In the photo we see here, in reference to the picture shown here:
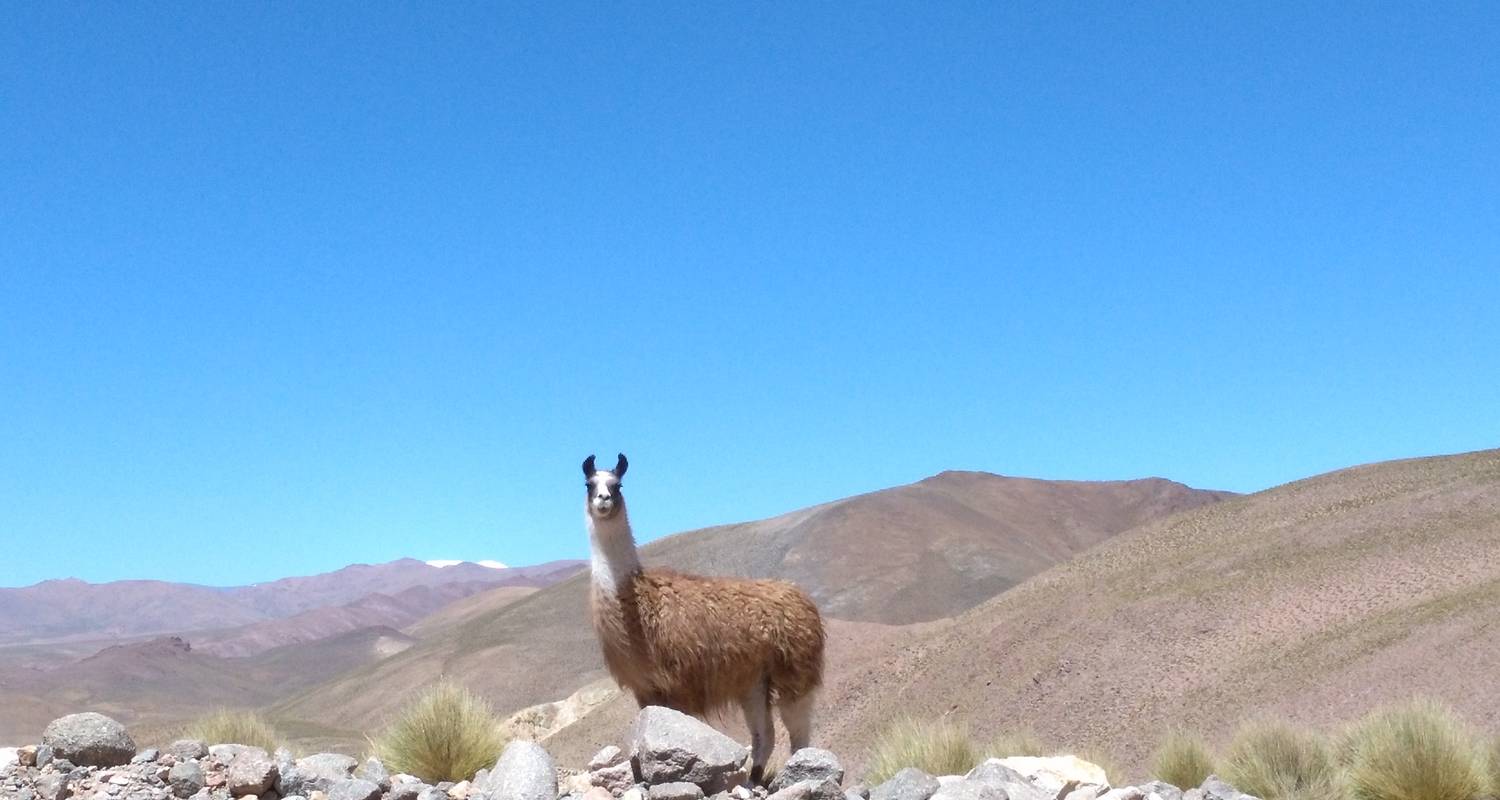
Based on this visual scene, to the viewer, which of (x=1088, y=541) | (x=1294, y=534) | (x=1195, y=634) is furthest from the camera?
(x=1088, y=541)

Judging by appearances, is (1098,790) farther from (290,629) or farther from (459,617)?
(290,629)

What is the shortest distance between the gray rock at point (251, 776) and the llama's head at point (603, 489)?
3.68m

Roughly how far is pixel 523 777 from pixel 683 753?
1203mm

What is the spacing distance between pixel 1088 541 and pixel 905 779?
342ft

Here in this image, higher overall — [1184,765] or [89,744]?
[89,744]

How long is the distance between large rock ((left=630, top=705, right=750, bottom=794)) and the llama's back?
204 centimetres

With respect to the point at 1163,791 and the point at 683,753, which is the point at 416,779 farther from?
the point at 1163,791

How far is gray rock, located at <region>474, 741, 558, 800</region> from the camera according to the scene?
10383mm

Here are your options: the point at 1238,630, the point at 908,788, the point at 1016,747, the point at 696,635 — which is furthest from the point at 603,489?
the point at 1238,630

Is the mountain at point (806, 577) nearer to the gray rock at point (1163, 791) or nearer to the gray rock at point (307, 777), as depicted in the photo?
the gray rock at point (1163, 791)

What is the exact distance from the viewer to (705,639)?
43.2 ft

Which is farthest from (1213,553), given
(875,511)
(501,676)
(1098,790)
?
(875,511)

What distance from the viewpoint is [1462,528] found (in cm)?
3684

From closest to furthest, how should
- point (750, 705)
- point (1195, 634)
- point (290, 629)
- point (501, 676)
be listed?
point (750, 705), point (1195, 634), point (501, 676), point (290, 629)
